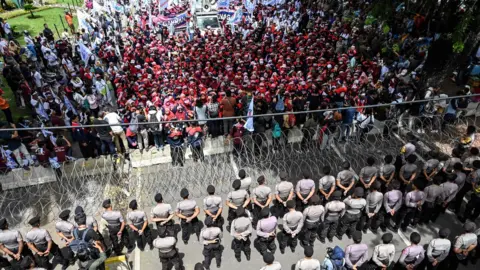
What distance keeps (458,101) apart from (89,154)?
1038 centimetres

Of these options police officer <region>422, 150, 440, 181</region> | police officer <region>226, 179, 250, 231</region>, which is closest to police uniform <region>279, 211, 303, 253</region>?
police officer <region>226, 179, 250, 231</region>

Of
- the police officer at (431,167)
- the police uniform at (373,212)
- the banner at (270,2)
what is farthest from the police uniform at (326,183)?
the banner at (270,2)

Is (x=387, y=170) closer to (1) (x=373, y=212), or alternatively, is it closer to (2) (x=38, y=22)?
(1) (x=373, y=212)

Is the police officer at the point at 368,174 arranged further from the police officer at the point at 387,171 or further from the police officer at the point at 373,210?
the police officer at the point at 373,210

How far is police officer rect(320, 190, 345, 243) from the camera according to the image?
7.38 meters

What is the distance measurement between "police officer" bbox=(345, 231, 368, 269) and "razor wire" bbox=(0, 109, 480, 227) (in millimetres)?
2465

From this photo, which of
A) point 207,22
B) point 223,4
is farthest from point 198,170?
point 223,4

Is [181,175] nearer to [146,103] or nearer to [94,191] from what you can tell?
[94,191]

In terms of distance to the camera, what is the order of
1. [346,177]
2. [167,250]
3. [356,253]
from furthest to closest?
[346,177] → [167,250] → [356,253]

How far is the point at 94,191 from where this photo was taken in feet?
28.1

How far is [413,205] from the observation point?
764cm

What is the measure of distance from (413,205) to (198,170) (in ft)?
15.3

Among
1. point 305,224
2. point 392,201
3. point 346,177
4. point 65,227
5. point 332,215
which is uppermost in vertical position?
point 346,177

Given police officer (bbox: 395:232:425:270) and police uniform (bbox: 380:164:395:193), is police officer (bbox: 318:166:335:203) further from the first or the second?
police officer (bbox: 395:232:425:270)
